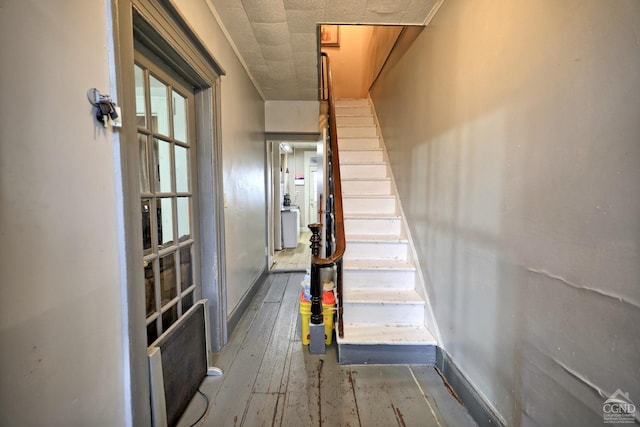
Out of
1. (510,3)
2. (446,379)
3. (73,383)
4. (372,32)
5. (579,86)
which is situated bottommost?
(446,379)

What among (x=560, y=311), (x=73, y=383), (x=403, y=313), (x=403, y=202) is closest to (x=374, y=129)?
(x=403, y=202)

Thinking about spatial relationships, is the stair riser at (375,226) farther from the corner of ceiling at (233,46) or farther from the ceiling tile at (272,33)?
the corner of ceiling at (233,46)

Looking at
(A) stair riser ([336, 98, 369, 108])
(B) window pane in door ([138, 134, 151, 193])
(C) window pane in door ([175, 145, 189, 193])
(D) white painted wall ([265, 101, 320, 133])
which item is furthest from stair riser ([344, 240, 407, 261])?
(A) stair riser ([336, 98, 369, 108])

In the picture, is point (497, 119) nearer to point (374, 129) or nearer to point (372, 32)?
point (374, 129)

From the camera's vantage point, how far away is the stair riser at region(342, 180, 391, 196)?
3061 mm

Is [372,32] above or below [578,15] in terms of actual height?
above

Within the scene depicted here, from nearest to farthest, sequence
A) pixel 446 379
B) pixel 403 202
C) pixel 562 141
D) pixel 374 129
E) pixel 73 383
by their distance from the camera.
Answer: pixel 73 383, pixel 562 141, pixel 446 379, pixel 403 202, pixel 374 129

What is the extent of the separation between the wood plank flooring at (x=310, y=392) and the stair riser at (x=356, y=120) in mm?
2830

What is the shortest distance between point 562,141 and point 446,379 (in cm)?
151

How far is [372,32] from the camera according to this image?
399cm

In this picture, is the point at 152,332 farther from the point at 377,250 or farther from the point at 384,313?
the point at 377,250

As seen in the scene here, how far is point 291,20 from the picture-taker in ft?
6.56

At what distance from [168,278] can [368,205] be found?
1949 millimetres
